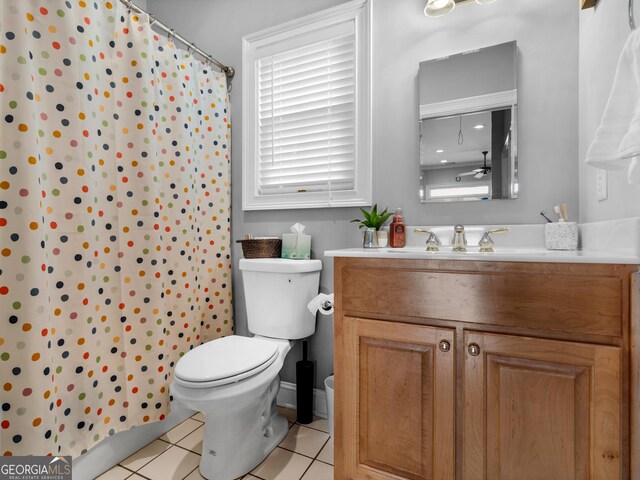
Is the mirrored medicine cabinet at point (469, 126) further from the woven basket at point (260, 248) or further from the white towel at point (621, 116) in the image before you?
the woven basket at point (260, 248)

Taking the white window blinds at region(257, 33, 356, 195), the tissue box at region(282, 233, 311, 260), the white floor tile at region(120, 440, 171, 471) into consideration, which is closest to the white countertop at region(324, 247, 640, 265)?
the tissue box at region(282, 233, 311, 260)

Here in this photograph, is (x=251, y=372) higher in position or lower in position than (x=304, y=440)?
higher

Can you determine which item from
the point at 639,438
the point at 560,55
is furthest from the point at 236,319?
the point at 560,55

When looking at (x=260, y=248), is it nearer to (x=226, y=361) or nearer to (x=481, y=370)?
(x=226, y=361)

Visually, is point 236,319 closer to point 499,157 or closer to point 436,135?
point 436,135

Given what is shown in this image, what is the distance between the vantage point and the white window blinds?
1.80 metres

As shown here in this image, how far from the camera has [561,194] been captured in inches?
54.2

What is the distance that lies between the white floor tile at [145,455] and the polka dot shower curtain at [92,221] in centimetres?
18

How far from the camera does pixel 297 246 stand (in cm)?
182

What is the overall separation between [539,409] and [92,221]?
1706mm

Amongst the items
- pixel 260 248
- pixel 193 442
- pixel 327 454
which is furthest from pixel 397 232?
pixel 193 442

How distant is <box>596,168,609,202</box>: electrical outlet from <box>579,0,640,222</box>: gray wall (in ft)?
0.07

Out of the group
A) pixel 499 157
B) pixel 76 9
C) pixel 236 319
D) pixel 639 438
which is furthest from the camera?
pixel 236 319

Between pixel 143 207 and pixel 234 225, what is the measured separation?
0.69 metres
